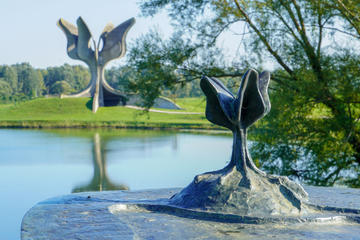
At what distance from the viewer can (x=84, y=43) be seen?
32.5 m

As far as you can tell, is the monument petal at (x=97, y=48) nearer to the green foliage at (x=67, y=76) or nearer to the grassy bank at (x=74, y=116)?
the grassy bank at (x=74, y=116)

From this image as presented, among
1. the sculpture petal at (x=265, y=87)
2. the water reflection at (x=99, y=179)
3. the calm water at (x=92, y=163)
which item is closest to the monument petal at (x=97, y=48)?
the calm water at (x=92, y=163)

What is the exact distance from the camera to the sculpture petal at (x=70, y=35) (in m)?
32.4

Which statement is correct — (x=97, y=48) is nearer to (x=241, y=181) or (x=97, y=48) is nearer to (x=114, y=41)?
(x=114, y=41)

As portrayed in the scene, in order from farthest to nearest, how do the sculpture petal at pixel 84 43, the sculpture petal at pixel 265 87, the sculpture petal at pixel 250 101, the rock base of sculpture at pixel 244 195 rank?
the sculpture petal at pixel 84 43
the sculpture petal at pixel 265 87
the sculpture petal at pixel 250 101
the rock base of sculpture at pixel 244 195

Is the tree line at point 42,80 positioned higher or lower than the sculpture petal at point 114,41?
lower

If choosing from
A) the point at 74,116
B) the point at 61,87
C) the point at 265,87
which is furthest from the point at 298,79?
the point at 61,87

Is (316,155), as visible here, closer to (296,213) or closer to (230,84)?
(230,84)

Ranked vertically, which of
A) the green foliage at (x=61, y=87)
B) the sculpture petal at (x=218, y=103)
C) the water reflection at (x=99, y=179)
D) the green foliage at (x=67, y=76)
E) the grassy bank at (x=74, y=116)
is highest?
the green foliage at (x=67, y=76)

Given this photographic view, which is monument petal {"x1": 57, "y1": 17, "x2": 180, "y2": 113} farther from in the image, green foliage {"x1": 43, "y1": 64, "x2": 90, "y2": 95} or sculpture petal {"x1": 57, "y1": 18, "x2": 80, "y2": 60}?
green foliage {"x1": 43, "y1": 64, "x2": 90, "y2": 95}

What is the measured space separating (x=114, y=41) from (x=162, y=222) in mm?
30233

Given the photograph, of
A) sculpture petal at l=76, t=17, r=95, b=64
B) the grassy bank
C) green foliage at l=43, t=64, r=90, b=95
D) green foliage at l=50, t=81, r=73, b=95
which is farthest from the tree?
green foliage at l=43, t=64, r=90, b=95

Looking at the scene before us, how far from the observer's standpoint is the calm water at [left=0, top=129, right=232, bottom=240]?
9113mm

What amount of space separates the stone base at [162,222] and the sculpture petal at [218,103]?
894 mm
